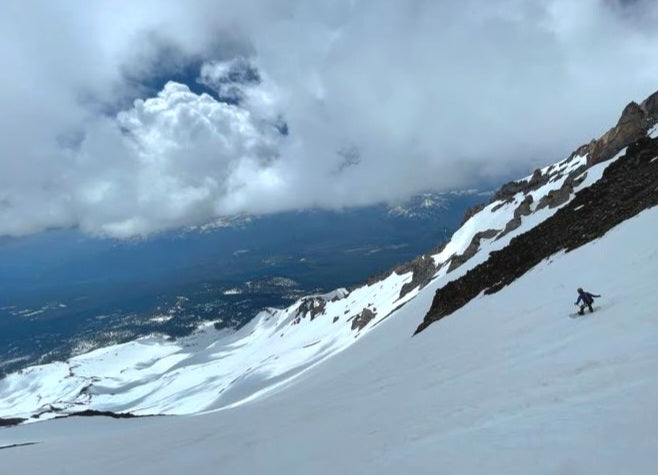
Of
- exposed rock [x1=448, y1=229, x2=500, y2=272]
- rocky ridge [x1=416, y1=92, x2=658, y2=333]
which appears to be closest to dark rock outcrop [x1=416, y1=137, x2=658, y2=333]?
rocky ridge [x1=416, y1=92, x2=658, y2=333]

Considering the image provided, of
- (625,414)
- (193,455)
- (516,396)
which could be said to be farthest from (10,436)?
(625,414)

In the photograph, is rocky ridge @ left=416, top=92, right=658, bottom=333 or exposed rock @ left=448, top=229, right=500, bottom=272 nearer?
rocky ridge @ left=416, top=92, right=658, bottom=333

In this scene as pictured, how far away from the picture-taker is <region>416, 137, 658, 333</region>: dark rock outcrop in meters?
32.4

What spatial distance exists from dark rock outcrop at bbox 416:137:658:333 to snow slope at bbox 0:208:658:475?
12.0 ft

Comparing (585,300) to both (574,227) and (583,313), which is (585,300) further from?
(574,227)

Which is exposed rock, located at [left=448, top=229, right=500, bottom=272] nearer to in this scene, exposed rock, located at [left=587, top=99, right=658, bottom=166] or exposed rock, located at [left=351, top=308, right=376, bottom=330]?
exposed rock, located at [left=587, top=99, right=658, bottom=166]

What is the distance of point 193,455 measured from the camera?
21.4m

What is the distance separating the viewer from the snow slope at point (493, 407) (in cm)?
847

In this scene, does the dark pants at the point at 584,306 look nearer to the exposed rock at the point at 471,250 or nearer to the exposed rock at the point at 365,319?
the exposed rock at the point at 471,250

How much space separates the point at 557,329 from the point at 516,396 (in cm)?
617

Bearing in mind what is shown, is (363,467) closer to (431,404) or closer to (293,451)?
(431,404)

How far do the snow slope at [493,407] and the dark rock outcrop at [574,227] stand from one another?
12.0 feet

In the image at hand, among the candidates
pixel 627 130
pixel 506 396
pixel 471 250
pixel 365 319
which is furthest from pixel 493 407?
pixel 365 319

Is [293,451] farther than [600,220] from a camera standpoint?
No
